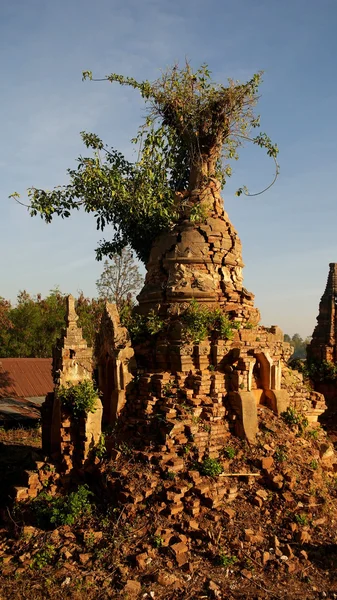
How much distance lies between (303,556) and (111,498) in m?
3.35

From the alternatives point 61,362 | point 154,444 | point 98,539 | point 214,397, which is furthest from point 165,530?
point 61,362

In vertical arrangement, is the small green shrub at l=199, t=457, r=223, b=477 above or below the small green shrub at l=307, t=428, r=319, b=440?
below

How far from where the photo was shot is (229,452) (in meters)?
9.21

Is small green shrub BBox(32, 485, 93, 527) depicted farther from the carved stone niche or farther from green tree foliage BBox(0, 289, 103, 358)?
green tree foliage BBox(0, 289, 103, 358)

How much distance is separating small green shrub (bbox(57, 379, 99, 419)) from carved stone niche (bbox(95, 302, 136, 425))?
66 cm

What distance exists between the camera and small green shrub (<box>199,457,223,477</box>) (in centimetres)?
865

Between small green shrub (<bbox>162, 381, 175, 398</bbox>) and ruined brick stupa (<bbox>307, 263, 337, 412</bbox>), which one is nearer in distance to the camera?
small green shrub (<bbox>162, 381, 175, 398</bbox>)

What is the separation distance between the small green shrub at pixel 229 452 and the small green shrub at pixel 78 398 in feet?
9.27

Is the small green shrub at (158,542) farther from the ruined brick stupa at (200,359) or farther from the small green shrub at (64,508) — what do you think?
the ruined brick stupa at (200,359)

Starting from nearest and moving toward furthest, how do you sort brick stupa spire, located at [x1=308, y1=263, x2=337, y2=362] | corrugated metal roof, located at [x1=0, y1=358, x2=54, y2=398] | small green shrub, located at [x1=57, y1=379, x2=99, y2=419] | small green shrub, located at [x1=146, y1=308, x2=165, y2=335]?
small green shrub, located at [x1=57, y1=379, x2=99, y2=419]
small green shrub, located at [x1=146, y1=308, x2=165, y2=335]
brick stupa spire, located at [x1=308, y1=263, x2=337, y2=362]
corrugated metal roof, located at [x1=0, y1=358, x2=54, y2=398]

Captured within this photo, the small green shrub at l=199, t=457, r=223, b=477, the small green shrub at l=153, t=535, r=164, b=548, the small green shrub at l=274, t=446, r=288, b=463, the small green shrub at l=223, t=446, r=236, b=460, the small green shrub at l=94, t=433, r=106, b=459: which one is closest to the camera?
the small green shrub at l=153, t=535, r=164, b=548

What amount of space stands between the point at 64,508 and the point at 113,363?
3439mm

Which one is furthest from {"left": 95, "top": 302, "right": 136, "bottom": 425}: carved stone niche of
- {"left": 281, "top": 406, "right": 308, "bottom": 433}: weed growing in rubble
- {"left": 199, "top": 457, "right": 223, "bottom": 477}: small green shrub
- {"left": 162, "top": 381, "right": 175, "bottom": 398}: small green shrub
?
{"left": 281, "top": 406, "right": 308, "bottom": 433}: weed growing in rubble

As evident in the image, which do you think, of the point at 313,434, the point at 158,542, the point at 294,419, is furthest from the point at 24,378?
the point at 158,542
